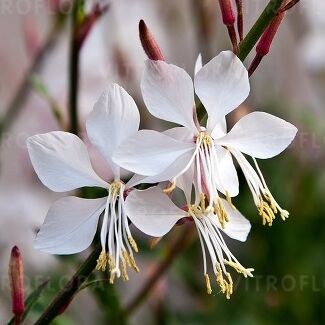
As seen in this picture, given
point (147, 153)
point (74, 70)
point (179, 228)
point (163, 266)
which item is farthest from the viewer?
point (179, 228)

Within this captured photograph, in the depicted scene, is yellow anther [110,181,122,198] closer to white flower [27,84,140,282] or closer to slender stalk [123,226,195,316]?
white flower [27,84,140,282]

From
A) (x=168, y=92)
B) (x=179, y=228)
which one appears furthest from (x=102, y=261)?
(x=179, y=228)

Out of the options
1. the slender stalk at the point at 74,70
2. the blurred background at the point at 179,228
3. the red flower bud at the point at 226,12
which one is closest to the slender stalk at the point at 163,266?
the blurred background at the point at 179,228

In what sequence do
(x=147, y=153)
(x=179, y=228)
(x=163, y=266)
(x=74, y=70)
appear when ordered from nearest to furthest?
(x=147, y=153)
(x=74, y=70)
(x=163, y=266)
(x=179, y=228)

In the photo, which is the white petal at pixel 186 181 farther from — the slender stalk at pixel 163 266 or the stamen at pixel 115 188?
the slender stalk at pixel 163 266

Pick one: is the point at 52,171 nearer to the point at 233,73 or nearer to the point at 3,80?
the point at 233,73

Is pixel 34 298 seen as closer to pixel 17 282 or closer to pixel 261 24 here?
pixel 17 282

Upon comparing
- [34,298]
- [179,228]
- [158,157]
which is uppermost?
[158,157]
